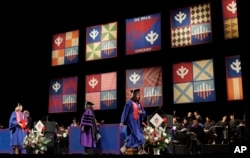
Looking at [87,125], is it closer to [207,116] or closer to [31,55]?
[207,116]

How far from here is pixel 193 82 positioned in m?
14.2

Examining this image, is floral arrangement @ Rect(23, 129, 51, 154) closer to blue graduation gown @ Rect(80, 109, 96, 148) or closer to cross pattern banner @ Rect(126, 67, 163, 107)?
blue graduation gown @ Rect(80, 109, 96, 148)

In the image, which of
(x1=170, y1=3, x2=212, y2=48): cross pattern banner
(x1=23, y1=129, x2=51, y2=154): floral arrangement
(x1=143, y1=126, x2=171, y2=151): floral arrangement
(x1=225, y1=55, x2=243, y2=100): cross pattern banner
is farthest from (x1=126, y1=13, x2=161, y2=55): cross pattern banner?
(x1=143, y1=126, x2=171, y2=151): floral arrangement

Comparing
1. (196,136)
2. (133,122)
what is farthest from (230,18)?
(133,122)

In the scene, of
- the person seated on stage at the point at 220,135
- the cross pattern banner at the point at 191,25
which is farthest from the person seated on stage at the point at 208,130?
the cross pattern banner at the point at 191,25

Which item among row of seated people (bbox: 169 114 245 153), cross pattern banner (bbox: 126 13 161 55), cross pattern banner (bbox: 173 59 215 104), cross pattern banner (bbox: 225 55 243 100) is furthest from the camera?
cross pattern banner (bbox: 126 13 161 55)

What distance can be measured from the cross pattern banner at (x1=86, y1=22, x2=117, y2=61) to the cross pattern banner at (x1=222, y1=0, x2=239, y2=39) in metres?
5.15

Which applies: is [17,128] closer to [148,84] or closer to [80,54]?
[148,84]

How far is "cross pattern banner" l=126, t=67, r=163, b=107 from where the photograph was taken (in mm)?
14984

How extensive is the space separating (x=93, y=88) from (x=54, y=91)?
2.36m

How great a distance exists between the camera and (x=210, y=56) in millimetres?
14125

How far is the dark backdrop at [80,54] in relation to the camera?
1405 centimetres

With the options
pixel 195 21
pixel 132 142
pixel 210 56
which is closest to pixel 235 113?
pixel 210 56

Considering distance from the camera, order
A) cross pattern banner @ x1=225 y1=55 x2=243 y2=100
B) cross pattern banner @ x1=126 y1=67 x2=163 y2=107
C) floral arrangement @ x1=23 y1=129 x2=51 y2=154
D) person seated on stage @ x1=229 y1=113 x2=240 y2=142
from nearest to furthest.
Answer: floral arrangement @ x1=23 y1=129 x2=51 y2=154, person seated on stage @ x1=229 y1=113 x2=240 y2=142, cross pattern banner @ x1=225 y1=55 x2=243 y2=100, cross pattern banner @ x1=126 y1=67 x2=163 y2=107
